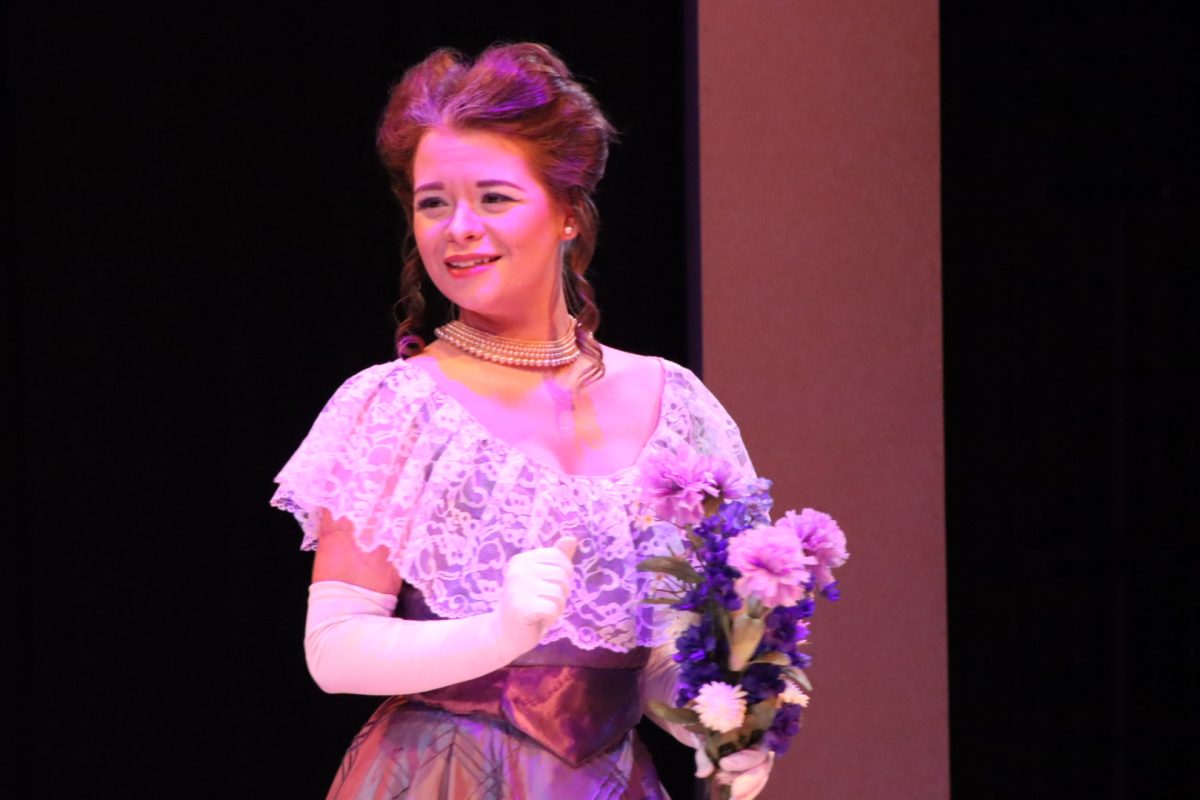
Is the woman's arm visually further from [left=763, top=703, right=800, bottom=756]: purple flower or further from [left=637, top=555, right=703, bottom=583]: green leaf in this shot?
[left=763, top=703, right=800, bottom=756]: purple flower

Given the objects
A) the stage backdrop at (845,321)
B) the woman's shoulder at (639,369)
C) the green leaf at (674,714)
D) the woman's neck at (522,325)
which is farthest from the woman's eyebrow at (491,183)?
the stage backdrop at (845,321)

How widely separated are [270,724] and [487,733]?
102 centimetres

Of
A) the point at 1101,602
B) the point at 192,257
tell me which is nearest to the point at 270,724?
Answer: the point at 192,257

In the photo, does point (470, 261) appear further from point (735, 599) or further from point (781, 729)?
point (781, 729)

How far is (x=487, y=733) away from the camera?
1.69 meters

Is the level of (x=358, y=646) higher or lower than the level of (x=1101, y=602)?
higher

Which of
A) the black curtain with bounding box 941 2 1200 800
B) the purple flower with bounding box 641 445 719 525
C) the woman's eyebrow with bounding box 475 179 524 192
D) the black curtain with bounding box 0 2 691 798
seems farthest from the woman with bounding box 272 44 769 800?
the black curtain with bounding box 941 2 1200 800

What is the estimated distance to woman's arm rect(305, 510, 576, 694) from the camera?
153cm

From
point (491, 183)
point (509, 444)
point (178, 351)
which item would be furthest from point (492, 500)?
point (178, 351)

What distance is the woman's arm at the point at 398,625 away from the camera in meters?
1.53

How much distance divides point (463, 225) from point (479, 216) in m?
0.03

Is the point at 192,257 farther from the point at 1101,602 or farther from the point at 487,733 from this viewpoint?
the point at 1101,602

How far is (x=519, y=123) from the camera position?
181cm

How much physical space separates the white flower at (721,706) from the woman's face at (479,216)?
57 cm
